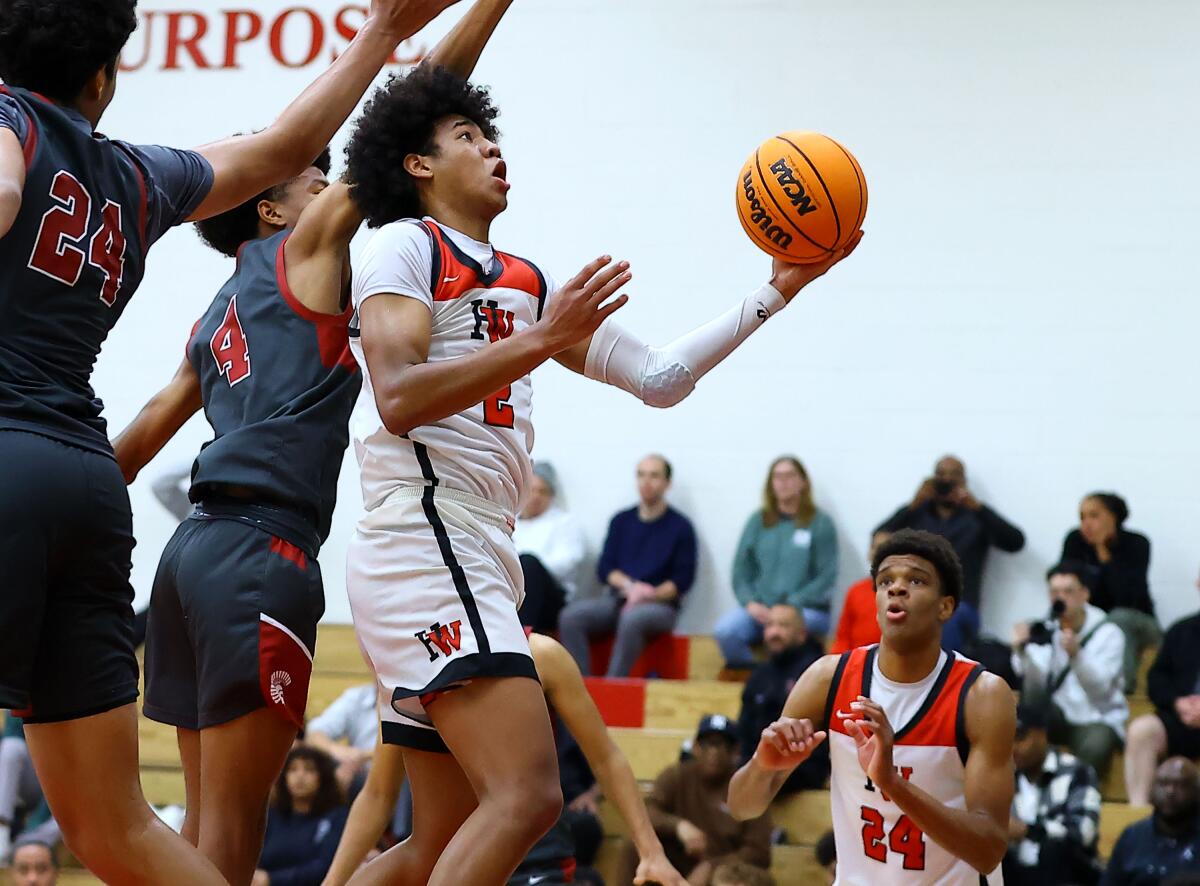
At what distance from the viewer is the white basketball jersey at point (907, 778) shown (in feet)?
14.7

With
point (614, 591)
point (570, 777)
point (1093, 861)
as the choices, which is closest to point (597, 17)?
point (614, 591)

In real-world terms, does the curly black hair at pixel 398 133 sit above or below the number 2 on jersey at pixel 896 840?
above

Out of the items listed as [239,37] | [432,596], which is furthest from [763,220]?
[239,37]

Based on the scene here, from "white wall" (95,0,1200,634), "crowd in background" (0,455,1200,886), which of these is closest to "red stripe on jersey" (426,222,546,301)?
"crowd in background" (0,455,1200,886)

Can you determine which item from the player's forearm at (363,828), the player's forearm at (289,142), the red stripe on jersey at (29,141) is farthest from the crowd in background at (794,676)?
the red stripe on jersey at (29,141)

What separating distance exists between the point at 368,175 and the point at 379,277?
0.50 metres

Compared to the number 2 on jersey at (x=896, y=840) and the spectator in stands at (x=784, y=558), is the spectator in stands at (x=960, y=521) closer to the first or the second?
the spectator in stands at (x=784, y=558)

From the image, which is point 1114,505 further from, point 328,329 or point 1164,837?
point 328,329

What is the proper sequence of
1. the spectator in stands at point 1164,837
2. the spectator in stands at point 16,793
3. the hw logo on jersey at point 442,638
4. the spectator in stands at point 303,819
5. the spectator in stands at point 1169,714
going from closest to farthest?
1. the hw logo on jersey at point 442,638
2. the spectator in stands at point 1164,837
3. the spectator in stands at point 303,819
4. the spectator in stands at point 1169,714
5. the spectator in stands at point 16,793

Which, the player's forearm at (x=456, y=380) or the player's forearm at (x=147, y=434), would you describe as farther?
the player's forearm at (x=147, y=434)

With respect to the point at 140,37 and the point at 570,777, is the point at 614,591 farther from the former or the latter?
the point at 140,37

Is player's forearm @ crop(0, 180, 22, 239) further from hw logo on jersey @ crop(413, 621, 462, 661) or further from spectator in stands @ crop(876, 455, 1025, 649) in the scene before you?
spectator in stands @ crop(876, 455, 1025, 649)

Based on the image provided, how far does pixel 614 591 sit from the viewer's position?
11.1 m

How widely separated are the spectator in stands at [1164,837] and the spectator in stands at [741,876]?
1625 millimetres
